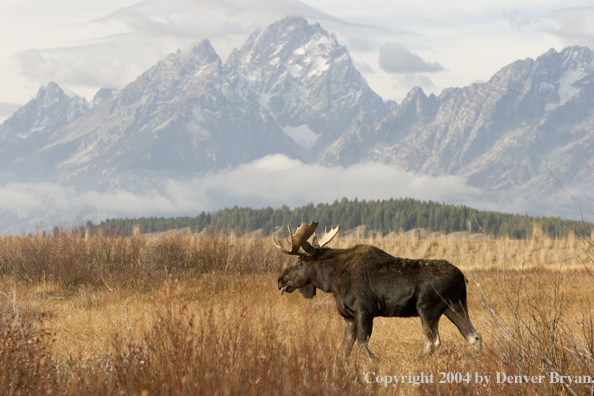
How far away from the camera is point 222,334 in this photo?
6.15 meters

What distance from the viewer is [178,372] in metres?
5.39

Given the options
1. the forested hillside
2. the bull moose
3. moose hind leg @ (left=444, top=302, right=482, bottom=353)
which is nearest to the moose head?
the bull moose

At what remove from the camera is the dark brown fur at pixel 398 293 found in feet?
28.0

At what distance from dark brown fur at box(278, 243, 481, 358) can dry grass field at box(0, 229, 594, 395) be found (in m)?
0.41

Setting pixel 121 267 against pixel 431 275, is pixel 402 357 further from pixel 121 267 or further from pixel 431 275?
pixel 121 267

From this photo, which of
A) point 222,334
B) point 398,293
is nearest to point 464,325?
point 398,293

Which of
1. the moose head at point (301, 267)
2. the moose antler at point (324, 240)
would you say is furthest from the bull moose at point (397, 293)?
the moose antler at point (324, 240)

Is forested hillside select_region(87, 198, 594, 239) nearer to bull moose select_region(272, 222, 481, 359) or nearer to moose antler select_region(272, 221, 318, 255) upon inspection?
moose antler select_region(272, 221, 318, 255)

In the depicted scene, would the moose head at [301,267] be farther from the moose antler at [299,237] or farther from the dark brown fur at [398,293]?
the dark brown fur at [398,293]

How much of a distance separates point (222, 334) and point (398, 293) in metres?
3.27

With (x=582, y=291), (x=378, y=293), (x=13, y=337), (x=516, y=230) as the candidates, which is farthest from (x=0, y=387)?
(x=516, y=230)

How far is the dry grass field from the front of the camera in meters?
5.23

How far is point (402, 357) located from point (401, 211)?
316 ft

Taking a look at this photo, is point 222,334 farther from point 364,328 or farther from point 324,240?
point 324,240
